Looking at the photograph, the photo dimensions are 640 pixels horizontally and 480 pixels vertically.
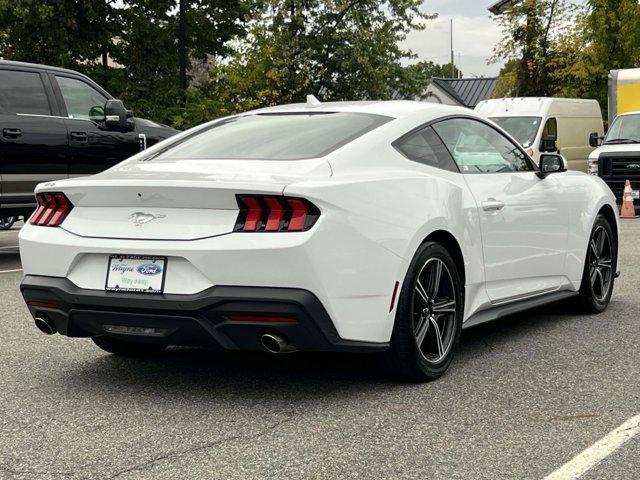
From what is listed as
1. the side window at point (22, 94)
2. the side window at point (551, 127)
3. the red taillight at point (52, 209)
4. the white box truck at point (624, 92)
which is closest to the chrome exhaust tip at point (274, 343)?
the red taillight at point (52, 209)

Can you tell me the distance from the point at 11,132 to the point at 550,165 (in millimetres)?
6190

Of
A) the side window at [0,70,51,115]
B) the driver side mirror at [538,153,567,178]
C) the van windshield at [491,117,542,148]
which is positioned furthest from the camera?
the van windshield at [491,117,542,148]

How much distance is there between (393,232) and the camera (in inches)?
197

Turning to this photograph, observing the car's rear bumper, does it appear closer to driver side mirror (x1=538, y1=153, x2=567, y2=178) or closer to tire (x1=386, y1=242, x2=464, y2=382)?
tire (x1=386, y1=242, x2=464, y2=382)

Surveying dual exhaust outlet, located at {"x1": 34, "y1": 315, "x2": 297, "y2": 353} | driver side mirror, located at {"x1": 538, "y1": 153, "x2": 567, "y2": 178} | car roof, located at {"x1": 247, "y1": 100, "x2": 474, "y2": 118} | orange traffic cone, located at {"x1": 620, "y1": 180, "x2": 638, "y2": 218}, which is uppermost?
car roof, located at {"x1": 247, "y1": 100, "x2": 474, "y2": 118}

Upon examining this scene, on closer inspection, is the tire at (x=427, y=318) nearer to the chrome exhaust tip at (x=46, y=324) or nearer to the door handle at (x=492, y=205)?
the door handle at (x=492, y=205)

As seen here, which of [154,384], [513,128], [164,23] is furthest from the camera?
[164,23]

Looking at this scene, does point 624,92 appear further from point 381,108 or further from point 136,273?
point 136,273

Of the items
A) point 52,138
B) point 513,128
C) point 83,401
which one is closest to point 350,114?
point 83,401

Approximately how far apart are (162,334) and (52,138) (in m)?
6.91

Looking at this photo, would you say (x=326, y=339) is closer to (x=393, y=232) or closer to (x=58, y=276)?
(x=393, y=232)

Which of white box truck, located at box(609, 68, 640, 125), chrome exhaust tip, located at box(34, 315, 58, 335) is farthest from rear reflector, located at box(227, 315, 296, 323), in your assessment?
white box truck, located at box(609, 68, 640, 125)

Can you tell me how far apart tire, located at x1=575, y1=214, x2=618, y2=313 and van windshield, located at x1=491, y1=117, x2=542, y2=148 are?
13.4 meters

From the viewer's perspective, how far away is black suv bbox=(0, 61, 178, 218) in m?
10.9
